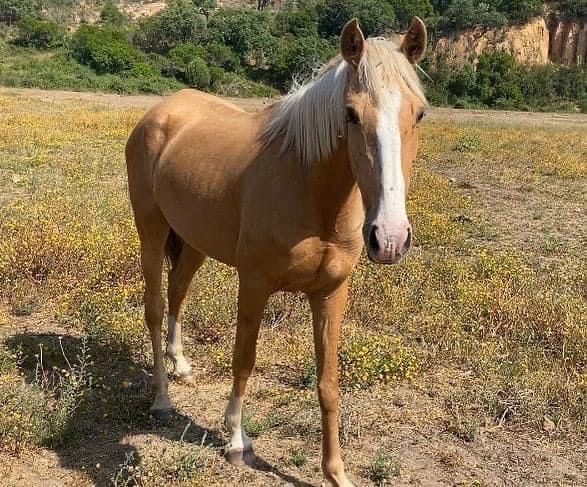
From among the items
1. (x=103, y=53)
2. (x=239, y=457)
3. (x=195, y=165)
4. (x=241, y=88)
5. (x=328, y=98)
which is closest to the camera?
(x=328, y=98)

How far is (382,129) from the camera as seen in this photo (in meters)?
2.27

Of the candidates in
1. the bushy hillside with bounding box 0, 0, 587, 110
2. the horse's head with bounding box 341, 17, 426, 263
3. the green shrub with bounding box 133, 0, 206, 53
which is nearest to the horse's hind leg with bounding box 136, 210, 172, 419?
the horse's head with bounding box 341, 17, 426, 263

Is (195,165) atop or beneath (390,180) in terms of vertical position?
beneath

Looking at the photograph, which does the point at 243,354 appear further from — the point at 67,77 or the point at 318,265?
the point at 67,77

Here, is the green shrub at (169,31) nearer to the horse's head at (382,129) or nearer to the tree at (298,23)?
the tree at (298,23)

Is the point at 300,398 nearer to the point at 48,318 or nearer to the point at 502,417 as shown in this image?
the point at 502,417

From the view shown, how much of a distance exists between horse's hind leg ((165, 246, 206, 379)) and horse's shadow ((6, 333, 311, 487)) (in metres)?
0.32

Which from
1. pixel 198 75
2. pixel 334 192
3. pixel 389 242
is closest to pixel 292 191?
pixel 334 192

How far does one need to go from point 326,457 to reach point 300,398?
0.75 meters

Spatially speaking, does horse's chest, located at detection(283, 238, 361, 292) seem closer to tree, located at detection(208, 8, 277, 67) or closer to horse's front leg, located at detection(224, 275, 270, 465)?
horse's front leg, located at detection(224, 275, 270, 465)

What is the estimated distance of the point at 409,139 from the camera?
239 centimetres

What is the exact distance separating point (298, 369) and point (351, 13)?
66787 mm

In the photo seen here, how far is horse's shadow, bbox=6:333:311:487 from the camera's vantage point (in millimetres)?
3342

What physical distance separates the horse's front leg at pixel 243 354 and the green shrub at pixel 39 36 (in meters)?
55.7
